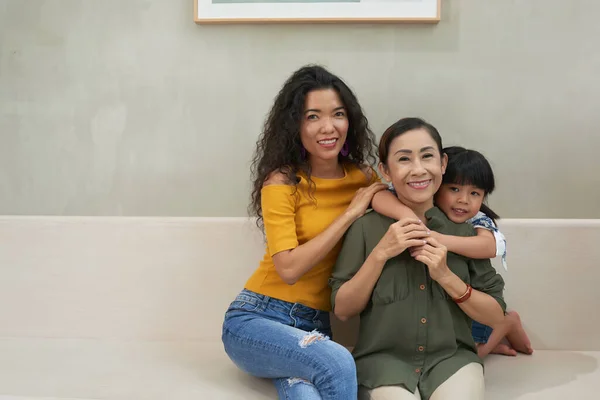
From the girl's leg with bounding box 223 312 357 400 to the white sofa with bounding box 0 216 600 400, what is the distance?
0.72 feet

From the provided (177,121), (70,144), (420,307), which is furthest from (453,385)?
(70,144)

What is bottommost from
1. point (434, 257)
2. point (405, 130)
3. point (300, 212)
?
point (434, 257)

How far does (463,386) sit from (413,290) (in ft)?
0.88

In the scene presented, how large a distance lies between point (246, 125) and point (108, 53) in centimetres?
58

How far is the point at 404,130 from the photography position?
5.46 ft

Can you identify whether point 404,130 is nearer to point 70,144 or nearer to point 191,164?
point 191,164

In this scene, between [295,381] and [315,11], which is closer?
[295,381]

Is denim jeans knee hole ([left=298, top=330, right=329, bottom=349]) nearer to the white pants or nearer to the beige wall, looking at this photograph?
the white pants

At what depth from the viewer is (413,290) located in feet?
5.36

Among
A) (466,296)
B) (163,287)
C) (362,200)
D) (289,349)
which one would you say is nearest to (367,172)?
(362,200)

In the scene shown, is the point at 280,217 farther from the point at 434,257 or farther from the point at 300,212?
the point at 434,257

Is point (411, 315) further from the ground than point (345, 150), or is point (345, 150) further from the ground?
point (345, 150)

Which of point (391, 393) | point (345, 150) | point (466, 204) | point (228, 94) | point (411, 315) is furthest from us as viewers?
point (228, 94)

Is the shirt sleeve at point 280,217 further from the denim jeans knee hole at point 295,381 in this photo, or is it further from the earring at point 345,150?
the denim jeans knee hole at point 295,381
